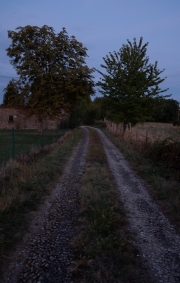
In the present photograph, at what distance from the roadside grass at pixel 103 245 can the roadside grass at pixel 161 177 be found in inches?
41.0

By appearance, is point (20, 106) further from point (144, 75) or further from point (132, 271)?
point (132, 271)

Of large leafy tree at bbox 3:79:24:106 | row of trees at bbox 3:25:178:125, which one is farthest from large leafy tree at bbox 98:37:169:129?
large leafy tree at bbox 3:79:24:106

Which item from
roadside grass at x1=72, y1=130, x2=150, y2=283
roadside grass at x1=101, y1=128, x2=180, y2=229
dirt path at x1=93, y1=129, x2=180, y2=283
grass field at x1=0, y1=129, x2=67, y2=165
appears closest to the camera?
roadside grass at x1=72, y1=130, x2=150, y2=283

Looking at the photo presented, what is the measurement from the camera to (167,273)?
3691 millimetres

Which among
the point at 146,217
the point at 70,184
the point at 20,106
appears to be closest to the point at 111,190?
the point at 70,184

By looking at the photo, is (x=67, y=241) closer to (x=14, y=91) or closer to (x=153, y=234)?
(x=153, y=234)

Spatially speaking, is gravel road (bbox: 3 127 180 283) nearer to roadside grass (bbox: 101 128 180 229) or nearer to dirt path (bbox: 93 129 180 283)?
dirt path (bbox: 93 129 180 283)

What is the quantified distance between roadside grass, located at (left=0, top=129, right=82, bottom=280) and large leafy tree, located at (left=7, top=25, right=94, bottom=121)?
18855mm

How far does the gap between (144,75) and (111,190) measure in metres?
16.8

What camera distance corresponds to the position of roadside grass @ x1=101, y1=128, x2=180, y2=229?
6383 millimetres

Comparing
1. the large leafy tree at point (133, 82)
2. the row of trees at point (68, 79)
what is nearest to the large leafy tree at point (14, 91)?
the row of trees at point (68, 79)

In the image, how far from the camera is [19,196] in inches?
249

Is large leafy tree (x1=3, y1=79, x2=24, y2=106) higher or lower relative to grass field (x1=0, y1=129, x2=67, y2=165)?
higher

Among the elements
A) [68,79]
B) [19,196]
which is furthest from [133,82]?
[19,196]
